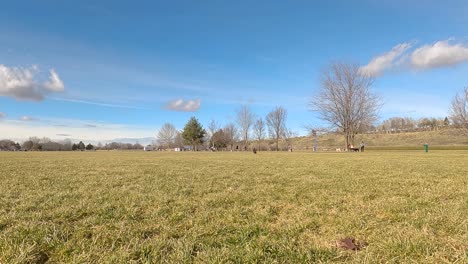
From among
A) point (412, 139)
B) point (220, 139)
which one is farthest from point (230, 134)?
point (412, 139)

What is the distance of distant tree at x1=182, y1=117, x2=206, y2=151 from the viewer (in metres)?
104

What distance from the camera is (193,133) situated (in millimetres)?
104250

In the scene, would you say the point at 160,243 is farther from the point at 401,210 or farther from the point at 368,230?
the point at 401,210

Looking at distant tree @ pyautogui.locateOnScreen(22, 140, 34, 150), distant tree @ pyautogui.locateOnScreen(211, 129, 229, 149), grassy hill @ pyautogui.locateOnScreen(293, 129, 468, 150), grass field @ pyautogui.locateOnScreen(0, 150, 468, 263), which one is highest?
distant tree @ pyautogui.locateOnScreen(22, 140, 34, 150)

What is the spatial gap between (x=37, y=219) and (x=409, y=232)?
5.03 meters

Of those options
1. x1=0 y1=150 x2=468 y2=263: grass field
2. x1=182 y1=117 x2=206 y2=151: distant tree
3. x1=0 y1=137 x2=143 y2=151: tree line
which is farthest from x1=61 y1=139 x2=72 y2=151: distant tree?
x1=0 y1=150 x2=468 y2=263: grass field

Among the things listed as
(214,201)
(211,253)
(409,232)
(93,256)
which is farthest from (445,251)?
(214,201)

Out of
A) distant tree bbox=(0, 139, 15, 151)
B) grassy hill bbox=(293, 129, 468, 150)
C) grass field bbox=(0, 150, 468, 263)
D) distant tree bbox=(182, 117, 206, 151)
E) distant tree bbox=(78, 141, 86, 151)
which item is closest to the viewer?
grass field bbox=(0, 150, 468, 263)

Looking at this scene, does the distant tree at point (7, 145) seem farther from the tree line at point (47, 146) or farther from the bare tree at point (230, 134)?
the bare tree at point (230, 134)

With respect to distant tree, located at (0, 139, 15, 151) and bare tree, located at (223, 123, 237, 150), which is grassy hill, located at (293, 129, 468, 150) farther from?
distant tree, located at (0, 139, 15, 151)

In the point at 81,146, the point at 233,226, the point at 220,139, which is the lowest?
the point at 233,226

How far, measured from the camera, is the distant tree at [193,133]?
342 ft

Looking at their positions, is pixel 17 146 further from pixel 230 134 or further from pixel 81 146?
pixel 230 134

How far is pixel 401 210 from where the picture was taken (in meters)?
5.03
